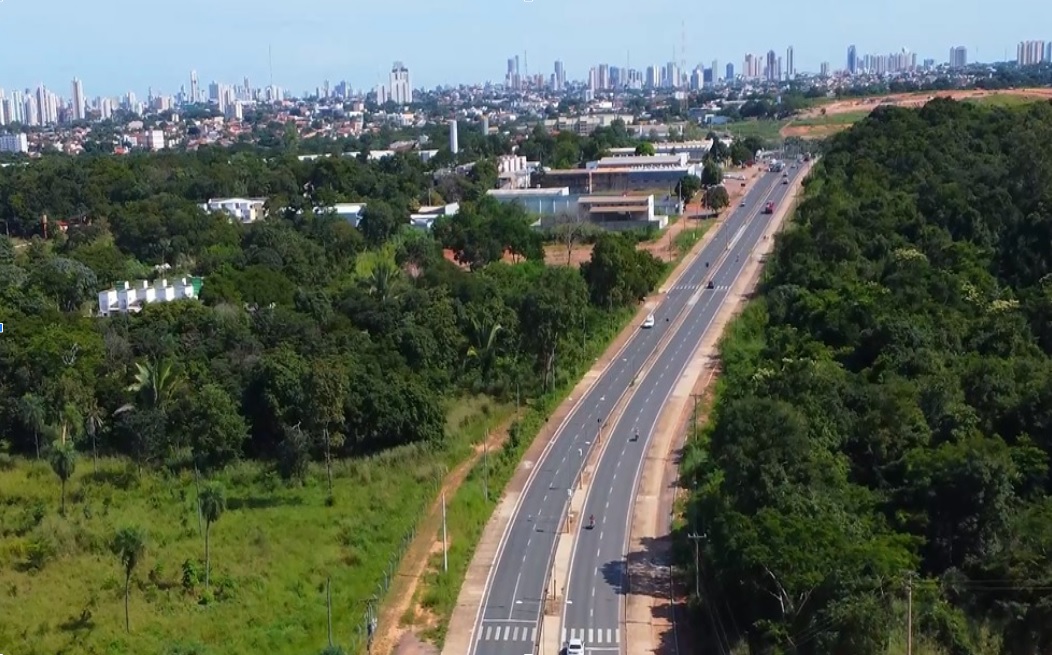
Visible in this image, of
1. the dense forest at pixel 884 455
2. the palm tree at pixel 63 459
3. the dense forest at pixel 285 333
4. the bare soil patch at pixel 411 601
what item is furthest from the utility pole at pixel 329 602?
the palm tree at pixel 63 459

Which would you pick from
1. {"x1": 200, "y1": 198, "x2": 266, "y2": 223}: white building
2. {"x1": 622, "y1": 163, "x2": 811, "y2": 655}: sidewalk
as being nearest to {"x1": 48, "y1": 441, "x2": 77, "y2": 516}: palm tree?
{"x1": 622, "y1": 163, "x2": 811, "y2": 655}: sidewalk

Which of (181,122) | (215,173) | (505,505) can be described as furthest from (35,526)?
(181,122)

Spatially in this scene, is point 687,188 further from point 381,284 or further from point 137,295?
point 137,295

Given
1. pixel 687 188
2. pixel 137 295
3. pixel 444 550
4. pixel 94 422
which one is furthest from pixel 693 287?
pixel 444 550

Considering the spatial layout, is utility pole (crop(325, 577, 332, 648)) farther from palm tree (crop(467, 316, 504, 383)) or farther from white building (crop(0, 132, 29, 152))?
white building (crop(0, 132, 29, 152))

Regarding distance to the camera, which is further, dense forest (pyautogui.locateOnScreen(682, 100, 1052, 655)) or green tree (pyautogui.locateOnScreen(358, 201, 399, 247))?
green tree (pyautogui.locateOnScreen(358, 201, 399, 247))

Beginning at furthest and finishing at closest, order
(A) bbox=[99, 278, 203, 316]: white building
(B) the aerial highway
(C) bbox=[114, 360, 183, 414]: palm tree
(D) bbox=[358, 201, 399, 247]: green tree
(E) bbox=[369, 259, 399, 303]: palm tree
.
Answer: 1. (D) bbox=[358, 201, 399, 247]: green tree
2. (A) bbox=[99, 278, 203, 316]: white building
3. (E) bbox=[369, 259, 399, 303]: palm tree
4. (C) bbox=[114, 360, 183, 414]: palm tree
5. (B) the aerial highway
